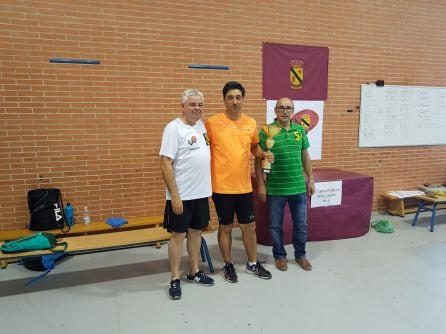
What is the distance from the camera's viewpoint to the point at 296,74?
13.9 ft

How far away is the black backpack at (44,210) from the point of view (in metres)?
3.28

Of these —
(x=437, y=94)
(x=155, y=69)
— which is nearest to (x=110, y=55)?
(x=155, y=69)

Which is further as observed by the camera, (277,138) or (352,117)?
(352,117)

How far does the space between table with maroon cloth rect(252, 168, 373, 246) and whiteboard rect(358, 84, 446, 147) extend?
3.77ft

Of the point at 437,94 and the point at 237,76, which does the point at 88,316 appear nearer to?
the point at 237,76

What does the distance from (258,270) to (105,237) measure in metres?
1.37

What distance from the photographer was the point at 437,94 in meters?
4.98

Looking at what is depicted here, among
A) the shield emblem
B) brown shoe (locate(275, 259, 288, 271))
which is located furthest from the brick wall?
brown shoe (locate(275, 259, 288, 271))

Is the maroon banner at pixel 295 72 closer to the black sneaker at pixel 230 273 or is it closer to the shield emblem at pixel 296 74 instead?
the shield emblem at pixel 296 74

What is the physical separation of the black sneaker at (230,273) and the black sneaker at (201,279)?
0.14 meters

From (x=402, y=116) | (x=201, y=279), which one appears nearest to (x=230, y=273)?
(x=201, y=279)

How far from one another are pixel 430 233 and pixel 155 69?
3682 mm

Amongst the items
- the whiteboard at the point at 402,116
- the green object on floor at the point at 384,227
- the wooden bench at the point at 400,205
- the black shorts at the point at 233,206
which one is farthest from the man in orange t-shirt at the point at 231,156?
the wooden bench at the point at 400,205

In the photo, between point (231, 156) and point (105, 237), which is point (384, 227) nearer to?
point (231, 156)
